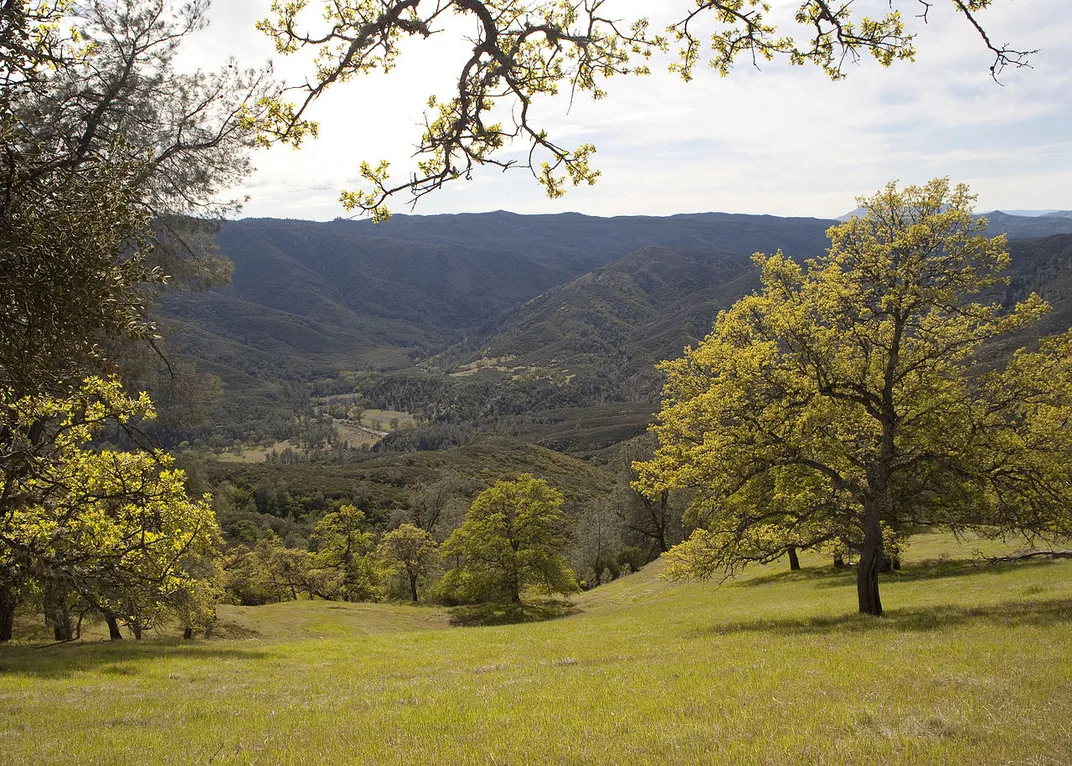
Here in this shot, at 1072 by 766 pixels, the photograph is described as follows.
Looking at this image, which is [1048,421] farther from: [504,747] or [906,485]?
[504,747]

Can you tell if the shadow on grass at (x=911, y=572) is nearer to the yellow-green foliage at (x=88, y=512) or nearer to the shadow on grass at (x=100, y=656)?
the yellow-green foliage at (x=88, y=512)

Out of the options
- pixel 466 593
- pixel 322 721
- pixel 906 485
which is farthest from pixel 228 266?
pixel 466 593

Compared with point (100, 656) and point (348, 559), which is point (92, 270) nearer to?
point (100, 656)

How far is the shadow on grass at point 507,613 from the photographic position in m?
43.5

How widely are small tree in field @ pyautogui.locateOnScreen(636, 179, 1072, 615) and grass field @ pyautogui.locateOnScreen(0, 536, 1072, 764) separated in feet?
9.32

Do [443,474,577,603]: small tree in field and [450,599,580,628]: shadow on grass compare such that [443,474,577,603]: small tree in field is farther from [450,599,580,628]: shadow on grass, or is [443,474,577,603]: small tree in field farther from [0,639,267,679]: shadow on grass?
[0,639,267,679]: shadow on grass

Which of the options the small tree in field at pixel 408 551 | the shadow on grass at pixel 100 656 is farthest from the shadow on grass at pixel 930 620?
the small tree in field at pixel 408 551

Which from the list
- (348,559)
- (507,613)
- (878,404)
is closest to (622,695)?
(878,404)

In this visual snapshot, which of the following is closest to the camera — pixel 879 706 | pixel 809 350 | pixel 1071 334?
pixel 879 706

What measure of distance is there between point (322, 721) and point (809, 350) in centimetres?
1469

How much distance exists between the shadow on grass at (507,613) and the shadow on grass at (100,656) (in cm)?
2188

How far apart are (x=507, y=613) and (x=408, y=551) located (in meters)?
15.2

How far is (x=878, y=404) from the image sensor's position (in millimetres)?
17297

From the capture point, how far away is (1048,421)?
637 inches
